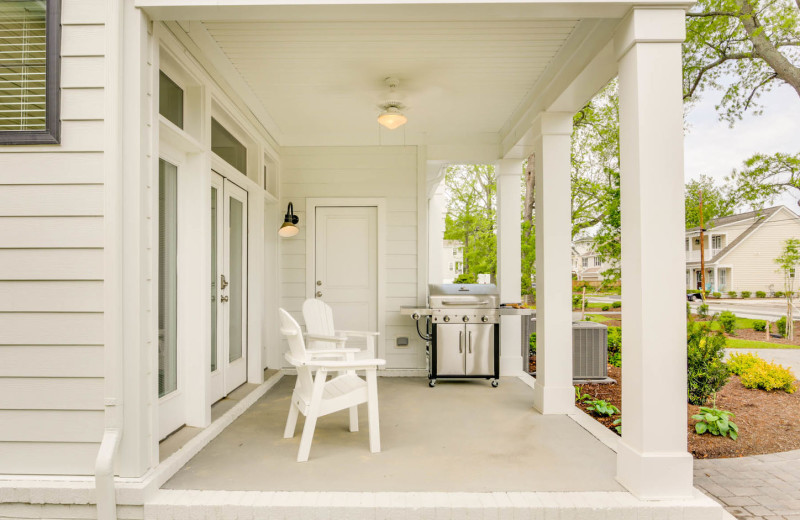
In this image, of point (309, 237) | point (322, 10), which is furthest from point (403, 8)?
point (309, 237)

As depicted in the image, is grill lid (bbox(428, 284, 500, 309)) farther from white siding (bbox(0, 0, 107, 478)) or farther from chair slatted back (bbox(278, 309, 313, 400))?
white siding (bbox(0, 0, 107, 478))

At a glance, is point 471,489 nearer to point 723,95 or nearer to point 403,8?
point 403,8

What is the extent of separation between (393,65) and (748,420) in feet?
14.2

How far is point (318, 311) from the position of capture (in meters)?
3.78

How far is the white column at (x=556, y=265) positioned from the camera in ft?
12.3

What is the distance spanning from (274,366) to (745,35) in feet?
24.4

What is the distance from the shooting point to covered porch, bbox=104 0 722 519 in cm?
227

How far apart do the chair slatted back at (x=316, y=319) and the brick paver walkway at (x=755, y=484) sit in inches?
107

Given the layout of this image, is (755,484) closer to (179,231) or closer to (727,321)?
(179,231)

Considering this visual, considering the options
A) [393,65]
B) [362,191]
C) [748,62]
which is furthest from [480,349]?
[748,62]

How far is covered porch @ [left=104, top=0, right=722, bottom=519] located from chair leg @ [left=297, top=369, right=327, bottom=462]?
8 centimetres

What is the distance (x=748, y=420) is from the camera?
4.18 meters

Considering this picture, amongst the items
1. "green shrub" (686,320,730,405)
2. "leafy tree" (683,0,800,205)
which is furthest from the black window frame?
"leafy tree" (683,0,800,205)

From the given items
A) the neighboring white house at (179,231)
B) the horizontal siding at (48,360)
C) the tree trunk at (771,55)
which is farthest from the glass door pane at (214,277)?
the tree trunk at (771,55)
